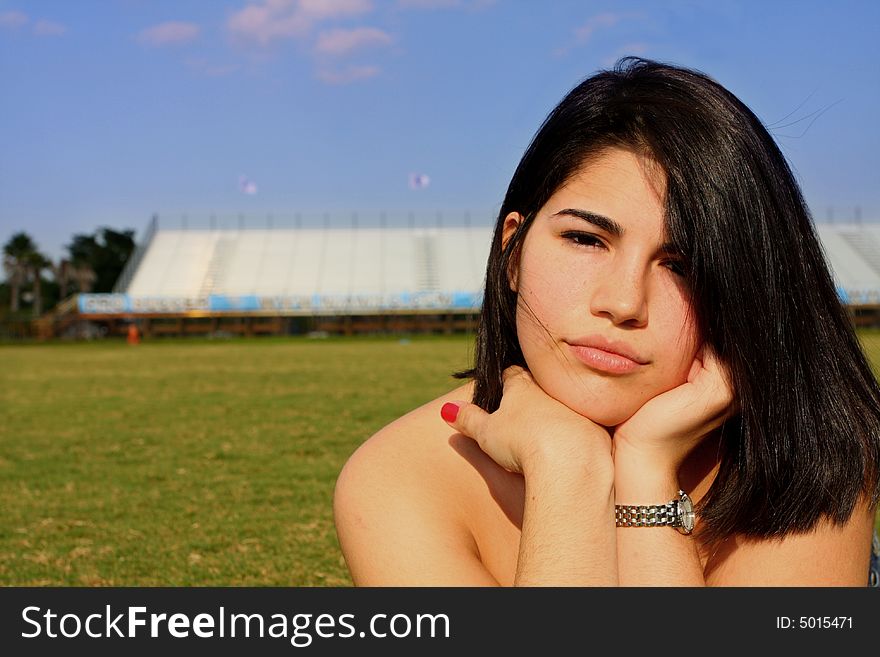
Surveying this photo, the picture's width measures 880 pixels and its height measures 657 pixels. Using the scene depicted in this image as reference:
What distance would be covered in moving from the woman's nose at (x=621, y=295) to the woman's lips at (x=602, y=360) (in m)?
0.07

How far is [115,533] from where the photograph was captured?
5.56m

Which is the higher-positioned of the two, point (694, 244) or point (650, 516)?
point (694, 244)

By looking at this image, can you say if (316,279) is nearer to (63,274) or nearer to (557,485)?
(63,274)

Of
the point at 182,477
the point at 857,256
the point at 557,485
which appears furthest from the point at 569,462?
the point at 857,256

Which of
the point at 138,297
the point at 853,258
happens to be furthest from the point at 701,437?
the point at 853,258

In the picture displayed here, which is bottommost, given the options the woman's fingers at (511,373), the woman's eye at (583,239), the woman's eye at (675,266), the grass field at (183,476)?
the grass field at (183,476)

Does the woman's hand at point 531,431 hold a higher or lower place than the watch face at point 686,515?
higher

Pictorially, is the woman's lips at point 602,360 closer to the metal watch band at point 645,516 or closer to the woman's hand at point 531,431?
the woman's hand at point 531,431

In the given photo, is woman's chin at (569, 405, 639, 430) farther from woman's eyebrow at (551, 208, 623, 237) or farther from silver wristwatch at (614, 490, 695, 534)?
woman's eyebrow at (551, 208, 623, 237)

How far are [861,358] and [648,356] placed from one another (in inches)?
20.7

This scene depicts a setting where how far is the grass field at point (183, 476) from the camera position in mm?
4840

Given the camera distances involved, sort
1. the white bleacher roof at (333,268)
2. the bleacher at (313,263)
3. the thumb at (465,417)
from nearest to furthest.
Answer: the thumb at (465,417) < the white bleacher roof at (333,268) < the bleacher at (313,263)

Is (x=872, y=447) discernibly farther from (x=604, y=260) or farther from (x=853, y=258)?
(x=853, y=258)

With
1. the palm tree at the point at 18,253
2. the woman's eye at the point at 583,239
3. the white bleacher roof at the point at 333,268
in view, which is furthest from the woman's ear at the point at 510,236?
the palm tree at the point at 18,253
